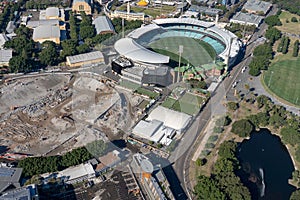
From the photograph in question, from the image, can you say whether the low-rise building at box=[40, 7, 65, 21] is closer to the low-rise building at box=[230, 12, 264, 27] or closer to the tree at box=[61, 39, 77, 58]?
the tree at box=[61, 39, 77, 58]

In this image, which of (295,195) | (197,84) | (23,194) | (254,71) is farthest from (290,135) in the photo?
(23,194)

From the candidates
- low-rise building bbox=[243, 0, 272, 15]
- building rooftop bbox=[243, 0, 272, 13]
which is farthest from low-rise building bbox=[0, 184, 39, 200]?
building rooftop bbox=[243, 0, 272, 13]

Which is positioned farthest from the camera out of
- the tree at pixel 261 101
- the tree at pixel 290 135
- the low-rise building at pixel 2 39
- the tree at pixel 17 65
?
the low-rise building at pixel 2 39

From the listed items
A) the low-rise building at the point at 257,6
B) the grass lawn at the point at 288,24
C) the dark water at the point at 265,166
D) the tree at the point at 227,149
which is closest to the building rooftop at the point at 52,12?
the low-rise building at the point at 257,6

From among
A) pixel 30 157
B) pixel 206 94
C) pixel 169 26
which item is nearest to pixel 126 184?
pixel 30 157

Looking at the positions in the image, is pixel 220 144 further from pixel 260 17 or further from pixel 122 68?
pixel 260 17

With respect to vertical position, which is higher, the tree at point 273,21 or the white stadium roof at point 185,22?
the white stadium roof at point 185,22

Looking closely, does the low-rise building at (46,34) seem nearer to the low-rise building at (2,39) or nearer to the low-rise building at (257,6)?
the low-rise building at (2,39)
